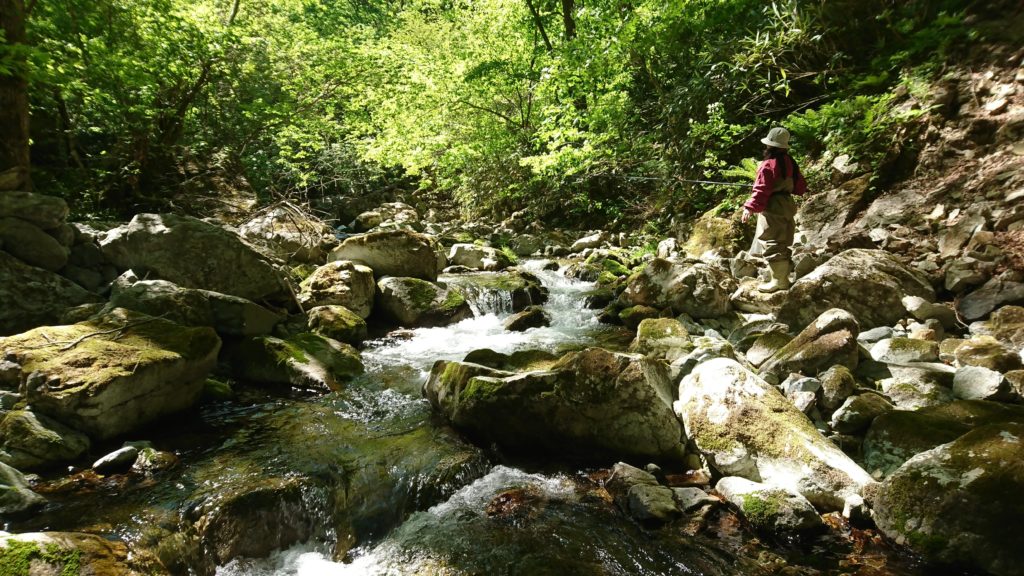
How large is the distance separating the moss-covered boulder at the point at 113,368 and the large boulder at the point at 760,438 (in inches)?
195

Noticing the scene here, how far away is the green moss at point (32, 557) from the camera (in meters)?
2.11

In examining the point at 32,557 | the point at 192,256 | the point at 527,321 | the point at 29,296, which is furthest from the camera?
the point at 527,321

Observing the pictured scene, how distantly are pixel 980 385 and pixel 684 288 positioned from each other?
3967 mm

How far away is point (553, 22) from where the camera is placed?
1509 centimetres

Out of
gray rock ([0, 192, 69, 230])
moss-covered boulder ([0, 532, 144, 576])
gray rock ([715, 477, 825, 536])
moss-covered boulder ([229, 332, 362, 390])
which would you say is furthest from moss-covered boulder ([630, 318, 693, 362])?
gray rock ([0, 192, 69, 230])

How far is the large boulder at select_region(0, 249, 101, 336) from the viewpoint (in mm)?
5270

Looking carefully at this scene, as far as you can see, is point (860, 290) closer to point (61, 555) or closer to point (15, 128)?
point (61, 555)

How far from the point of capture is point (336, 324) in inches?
293

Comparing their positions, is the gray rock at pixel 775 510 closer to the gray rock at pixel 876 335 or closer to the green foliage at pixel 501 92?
the gray rock at pixel 876 335

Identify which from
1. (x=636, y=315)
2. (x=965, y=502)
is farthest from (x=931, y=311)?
(x=636, y=315)

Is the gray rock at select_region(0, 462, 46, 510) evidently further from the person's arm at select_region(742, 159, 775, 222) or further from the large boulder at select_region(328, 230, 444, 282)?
the person's arm at select_region(742, 159, 775, 222)

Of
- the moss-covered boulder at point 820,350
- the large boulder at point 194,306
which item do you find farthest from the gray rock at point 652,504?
the large boulder at point 194,306

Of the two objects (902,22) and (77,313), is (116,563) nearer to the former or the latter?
(77,313)

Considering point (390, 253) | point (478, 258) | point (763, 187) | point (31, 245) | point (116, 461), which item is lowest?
point (116, 461)
